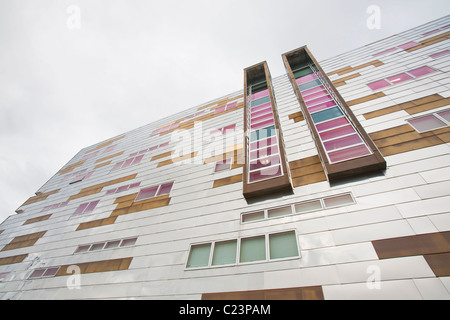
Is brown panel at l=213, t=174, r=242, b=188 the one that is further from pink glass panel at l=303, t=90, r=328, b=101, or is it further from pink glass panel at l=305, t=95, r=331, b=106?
pink glass panel at l=303, t=90, r=328, b=101

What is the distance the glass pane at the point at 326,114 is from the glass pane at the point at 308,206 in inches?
218

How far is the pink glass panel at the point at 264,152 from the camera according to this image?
10.8 m

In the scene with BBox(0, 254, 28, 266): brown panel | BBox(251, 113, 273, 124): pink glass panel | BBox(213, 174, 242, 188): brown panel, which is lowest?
BBox(0, 254, 28, 266): brown panel

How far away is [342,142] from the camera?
9.29 m

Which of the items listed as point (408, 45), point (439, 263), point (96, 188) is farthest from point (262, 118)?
point (96, 188)

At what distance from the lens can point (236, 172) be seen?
1161 cm

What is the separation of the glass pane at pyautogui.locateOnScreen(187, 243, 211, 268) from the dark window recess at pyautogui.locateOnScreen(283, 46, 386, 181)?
617cm

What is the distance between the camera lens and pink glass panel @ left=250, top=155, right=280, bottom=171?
10.0m

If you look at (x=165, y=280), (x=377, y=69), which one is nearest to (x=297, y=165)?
(x=165, y=280)

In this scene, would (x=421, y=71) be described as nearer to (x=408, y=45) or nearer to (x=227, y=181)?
(x=408, y=45)

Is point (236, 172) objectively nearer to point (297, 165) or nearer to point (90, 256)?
point (297, 165)

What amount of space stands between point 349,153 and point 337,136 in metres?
1.47

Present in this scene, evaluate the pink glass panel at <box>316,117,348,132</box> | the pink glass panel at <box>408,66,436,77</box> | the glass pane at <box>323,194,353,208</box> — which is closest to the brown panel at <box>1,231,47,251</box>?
the glass pane at <box>323,194,353,208</box>
